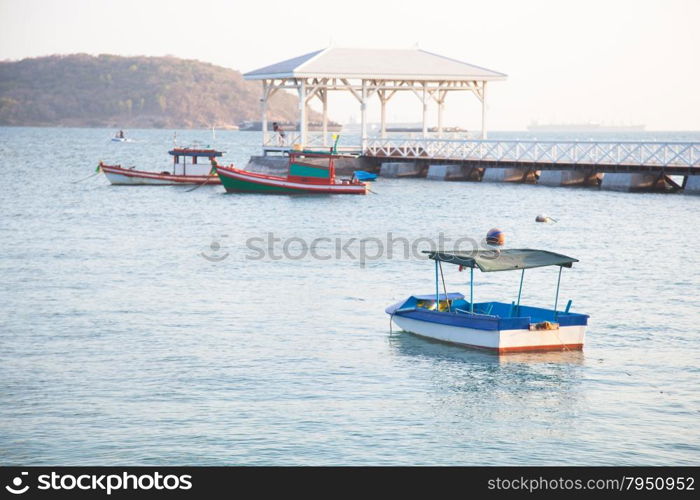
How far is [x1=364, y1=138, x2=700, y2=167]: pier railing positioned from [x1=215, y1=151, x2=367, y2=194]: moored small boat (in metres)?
8.98

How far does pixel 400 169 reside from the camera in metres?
62.3

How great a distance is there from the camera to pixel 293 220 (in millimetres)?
42781

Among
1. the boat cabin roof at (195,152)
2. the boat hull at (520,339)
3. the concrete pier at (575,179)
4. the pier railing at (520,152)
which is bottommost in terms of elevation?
the boat hull at (520,339)

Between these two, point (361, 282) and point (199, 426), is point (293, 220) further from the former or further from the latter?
point (199, 426)

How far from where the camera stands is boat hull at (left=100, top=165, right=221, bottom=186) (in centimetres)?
6047

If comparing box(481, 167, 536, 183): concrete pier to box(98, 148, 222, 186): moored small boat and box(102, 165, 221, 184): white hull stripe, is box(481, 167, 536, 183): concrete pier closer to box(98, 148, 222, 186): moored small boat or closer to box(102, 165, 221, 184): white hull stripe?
box(98, 148, 222, 186): moored small boat

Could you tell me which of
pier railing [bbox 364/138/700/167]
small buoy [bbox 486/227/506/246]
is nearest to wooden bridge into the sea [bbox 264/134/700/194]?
pier railing [bbox 364/138/700/167]

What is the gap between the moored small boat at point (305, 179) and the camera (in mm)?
52094

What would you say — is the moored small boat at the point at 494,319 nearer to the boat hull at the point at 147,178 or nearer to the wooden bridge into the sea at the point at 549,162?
the wooden bridge into the sea at the point at 549,162

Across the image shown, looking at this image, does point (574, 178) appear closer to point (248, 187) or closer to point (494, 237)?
point (248, 187)

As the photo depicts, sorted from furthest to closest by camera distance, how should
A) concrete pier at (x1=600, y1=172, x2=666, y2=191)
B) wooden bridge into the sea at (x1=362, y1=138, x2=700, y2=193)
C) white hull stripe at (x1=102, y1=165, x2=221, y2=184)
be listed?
white hull stripe at (x1=102, y1=165, x2=221, y2=184)
concrete pier at (x1=600, y1=172, x2=666, y2=191)
wooden bridge into the sea at (x1=362, y1=138, x2=700, y2=193)

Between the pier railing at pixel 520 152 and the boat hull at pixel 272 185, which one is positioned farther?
the pier railing at pixel 520 152

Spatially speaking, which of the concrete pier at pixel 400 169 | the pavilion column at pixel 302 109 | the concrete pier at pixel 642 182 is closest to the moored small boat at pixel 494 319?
the concrete pier at pixel 642 182

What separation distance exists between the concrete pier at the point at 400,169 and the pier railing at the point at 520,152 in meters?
0.56
